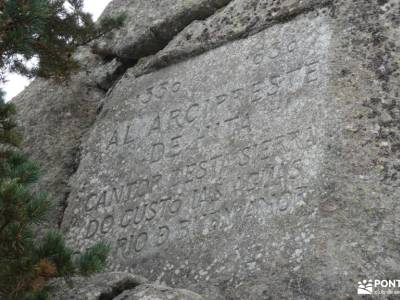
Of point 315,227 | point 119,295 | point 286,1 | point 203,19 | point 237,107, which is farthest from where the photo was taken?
point 203,19

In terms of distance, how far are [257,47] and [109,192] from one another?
188 cm

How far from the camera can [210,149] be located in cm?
621

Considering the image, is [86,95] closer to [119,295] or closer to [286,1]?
[286,1]

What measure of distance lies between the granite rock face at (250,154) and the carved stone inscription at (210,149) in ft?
0.04

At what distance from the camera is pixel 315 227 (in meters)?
5.09

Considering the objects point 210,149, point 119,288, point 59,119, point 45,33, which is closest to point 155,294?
point 119,288

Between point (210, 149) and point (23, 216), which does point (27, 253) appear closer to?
point (23, 216)

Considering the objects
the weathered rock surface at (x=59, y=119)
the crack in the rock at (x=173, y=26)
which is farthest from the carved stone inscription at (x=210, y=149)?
the crack in the rock at (x=173, y=26)

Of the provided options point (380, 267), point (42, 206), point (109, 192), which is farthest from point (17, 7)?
point (380, 267)

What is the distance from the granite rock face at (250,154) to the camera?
16.6 ft

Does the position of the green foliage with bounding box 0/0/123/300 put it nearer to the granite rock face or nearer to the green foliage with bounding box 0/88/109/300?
the green foliage with bounding box 0/88/109/300

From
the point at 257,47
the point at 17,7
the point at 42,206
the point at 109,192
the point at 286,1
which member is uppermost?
the point at 286,1

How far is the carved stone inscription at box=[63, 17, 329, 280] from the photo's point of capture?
18.5ft

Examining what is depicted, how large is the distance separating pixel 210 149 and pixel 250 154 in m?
0.43
